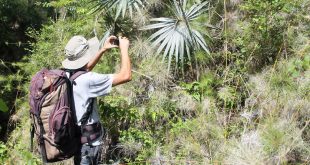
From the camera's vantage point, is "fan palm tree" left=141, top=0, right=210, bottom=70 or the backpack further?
"fan palm tree" left=141, top=0, right=210, bottom=70

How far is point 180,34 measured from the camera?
203 inches

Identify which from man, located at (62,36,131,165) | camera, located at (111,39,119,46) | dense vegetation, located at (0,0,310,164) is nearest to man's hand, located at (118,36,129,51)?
man, located at (62,36,131,165)

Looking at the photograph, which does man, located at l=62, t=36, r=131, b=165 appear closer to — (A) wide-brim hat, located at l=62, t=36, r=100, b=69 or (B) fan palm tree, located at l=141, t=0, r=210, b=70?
(A) wide-brim hat, located at l=62, t=36, r=100, b=69

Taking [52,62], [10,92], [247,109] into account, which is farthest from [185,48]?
[10,92]

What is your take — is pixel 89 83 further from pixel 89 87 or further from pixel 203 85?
pixel 203 85

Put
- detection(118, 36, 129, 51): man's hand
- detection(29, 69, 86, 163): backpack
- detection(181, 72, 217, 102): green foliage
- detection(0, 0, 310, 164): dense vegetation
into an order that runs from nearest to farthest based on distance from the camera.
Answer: detection(29, 69, 86, 163): backpack, detection(118, 36, 129, 51): man's hand, detection(0, 0, 310, 164): dense vegetation, detection(181, 72, 217, 102): green foliage

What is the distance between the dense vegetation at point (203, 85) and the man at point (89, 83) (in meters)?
1.20

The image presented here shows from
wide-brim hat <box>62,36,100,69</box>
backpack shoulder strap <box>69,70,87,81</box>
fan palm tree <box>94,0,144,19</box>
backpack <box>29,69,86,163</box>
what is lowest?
backpack <box>29,69,86,163</box>

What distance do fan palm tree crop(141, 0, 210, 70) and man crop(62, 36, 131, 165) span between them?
2.03 m

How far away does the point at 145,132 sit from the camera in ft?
15.9

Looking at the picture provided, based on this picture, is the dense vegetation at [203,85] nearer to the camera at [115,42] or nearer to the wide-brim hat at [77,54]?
the camera at [115,42]

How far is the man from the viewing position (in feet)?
9.59

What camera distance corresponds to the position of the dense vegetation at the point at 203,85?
398 centimetres

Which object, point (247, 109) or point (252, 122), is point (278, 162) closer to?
point (252, 122)
